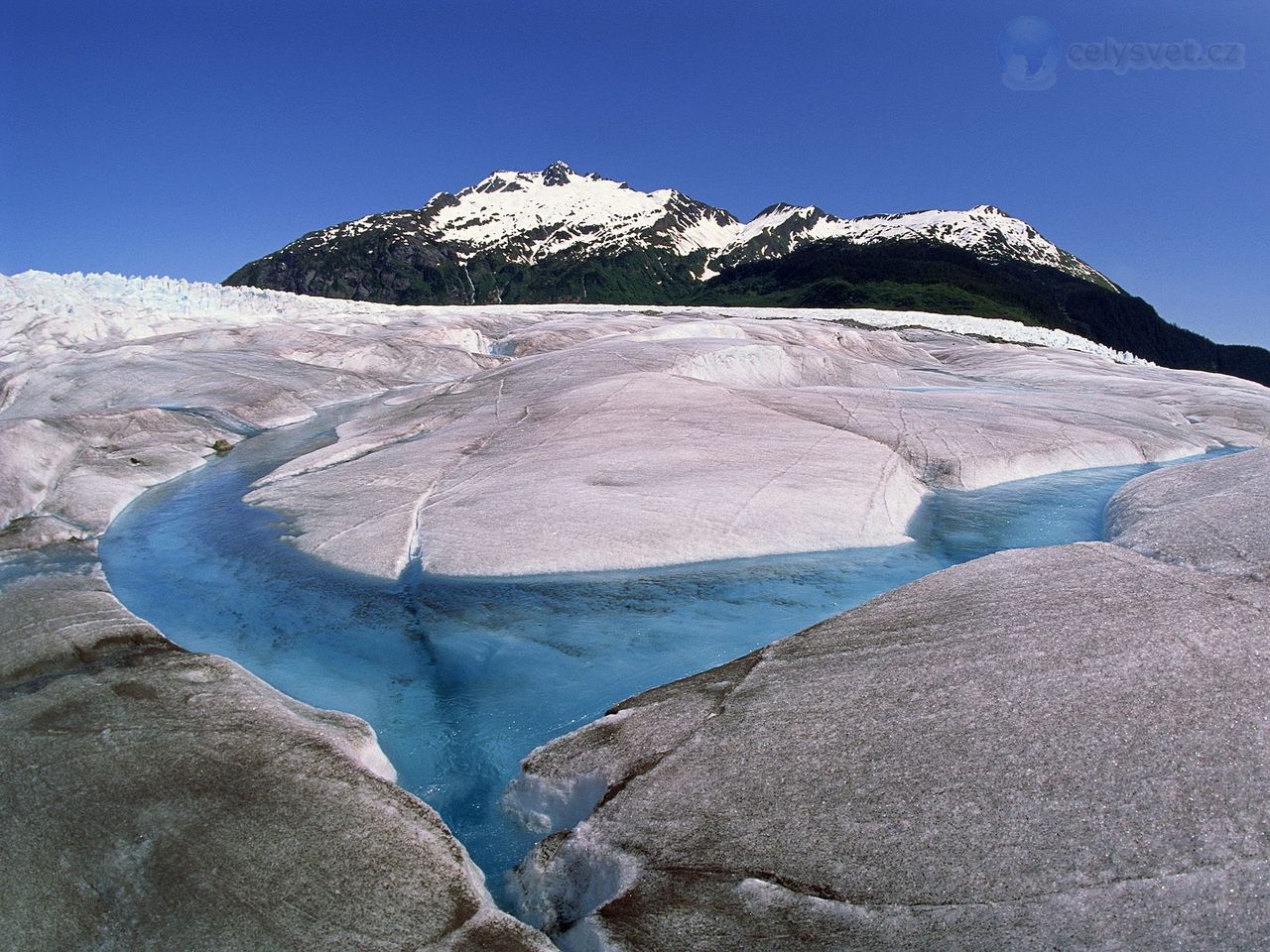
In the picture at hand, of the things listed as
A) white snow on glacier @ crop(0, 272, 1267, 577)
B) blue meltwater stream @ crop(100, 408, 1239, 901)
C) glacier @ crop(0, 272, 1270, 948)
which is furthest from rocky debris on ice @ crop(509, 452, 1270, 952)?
white snow on glacier @ crop(0, 272, 1267, 577)

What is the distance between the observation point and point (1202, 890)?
399 centimetres

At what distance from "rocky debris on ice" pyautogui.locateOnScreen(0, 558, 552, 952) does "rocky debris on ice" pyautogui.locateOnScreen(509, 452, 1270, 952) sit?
2.77ft

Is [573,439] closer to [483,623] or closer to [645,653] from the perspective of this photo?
[483,623]

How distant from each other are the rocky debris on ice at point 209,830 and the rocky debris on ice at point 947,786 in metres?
0.84

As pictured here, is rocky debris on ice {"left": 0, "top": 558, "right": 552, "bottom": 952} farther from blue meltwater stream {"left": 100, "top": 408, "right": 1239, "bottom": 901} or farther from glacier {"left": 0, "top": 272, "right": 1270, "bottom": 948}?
blue meltwater stream {"left": 100, "top": 408, "right": 1239, "bottom": 901}

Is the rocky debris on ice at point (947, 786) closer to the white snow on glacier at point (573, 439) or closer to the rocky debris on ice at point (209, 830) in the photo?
the rocky debris on ice at point (209, 830)

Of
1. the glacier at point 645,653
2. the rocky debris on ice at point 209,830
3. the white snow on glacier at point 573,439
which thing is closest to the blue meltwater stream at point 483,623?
the glacier at point 645,653

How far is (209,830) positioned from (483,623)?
15.3 feet

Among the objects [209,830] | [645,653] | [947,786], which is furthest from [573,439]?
[947,786]

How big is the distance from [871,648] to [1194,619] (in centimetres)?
267

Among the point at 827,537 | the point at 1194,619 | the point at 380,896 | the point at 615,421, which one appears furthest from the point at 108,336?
the point at 1194,619

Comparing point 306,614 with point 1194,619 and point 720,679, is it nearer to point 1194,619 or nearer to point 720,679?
point 720,679

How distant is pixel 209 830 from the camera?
4.89 meters

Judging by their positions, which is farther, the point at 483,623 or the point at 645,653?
the point at 483,623
